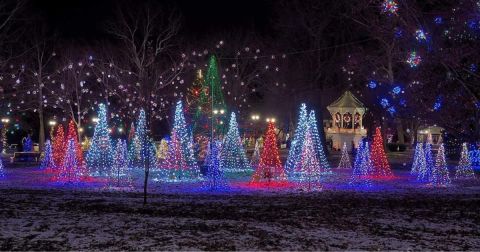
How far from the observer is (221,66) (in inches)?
1917

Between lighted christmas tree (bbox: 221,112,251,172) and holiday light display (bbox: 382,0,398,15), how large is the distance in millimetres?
13106

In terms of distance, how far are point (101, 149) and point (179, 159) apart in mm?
5743

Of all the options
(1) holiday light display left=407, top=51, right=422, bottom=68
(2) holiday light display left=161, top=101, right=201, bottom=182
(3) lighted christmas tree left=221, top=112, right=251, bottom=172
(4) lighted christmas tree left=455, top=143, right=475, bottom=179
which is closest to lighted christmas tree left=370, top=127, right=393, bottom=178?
(4) lighted christmas tree left=455, top=143, right=475, bottom=179

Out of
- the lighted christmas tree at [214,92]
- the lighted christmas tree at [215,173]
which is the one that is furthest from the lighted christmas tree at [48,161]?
the lighted christmas tree at [215,173]

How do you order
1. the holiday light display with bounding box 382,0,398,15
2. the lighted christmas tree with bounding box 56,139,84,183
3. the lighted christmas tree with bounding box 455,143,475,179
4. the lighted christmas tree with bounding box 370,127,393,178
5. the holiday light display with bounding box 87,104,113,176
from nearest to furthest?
1. the holiday light display with bounding box 382,0,398,15
2. the lighted christmas tree with bounding box 56,139,84,183
3. the holiday light display with bounding box 87,104,113,176
4. the lighted christmas tree with bounding box 455,143,475,179
5. the lighted christmas tree with bounding box 370,127,393,178

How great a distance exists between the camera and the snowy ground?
9.77 metres

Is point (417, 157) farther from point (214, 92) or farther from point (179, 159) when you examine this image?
point (214, 92)

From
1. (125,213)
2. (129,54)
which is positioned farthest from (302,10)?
(125,213)

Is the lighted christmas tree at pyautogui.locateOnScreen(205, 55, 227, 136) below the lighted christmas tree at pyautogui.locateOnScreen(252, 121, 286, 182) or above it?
above

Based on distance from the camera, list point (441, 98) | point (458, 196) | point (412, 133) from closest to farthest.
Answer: point (458, 196) < point (441, 98) < point (412, 133)

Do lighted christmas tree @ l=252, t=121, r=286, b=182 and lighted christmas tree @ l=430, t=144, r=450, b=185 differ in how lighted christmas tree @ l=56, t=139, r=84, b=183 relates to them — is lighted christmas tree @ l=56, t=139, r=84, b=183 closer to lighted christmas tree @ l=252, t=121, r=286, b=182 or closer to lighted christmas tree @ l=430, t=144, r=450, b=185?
lighted christmas tree @ l=252, t=121, r=286, b=182

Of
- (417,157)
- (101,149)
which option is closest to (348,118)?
(417,157)

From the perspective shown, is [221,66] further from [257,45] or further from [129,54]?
[129,54]

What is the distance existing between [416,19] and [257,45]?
33.5 metres
